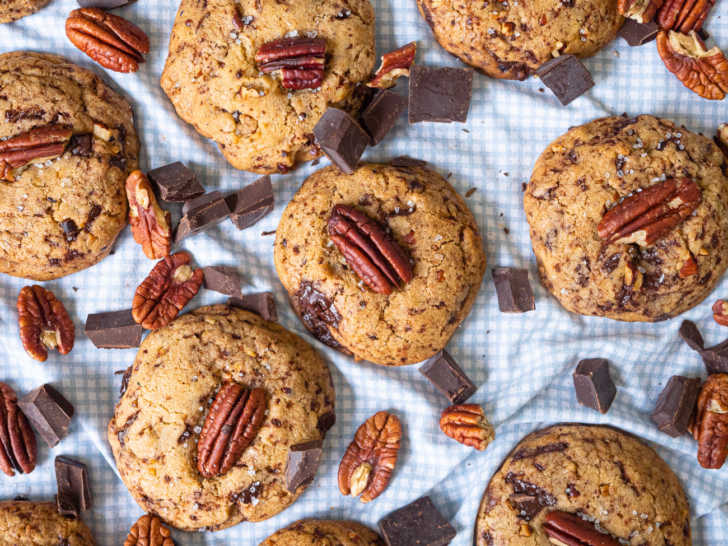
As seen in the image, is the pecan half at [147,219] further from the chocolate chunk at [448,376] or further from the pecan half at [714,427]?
the pecan half at [714,427]

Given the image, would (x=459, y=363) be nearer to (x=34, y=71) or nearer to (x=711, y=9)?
(x=711, y=9)

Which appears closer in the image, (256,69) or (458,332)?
(256,69)

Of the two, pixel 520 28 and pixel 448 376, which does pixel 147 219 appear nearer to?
pixel 448 376

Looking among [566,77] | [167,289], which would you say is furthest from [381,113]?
[167,289]

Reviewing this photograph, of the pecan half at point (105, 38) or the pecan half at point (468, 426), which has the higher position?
the pecan half at point (105, 38)

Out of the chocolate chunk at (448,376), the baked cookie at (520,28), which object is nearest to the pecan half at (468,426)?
the chocolate chunk at (448,376)

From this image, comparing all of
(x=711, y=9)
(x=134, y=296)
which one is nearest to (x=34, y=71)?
(x=134, y=296)

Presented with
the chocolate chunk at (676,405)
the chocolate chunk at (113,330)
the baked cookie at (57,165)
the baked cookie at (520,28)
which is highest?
the baked cookie at (520,28)
